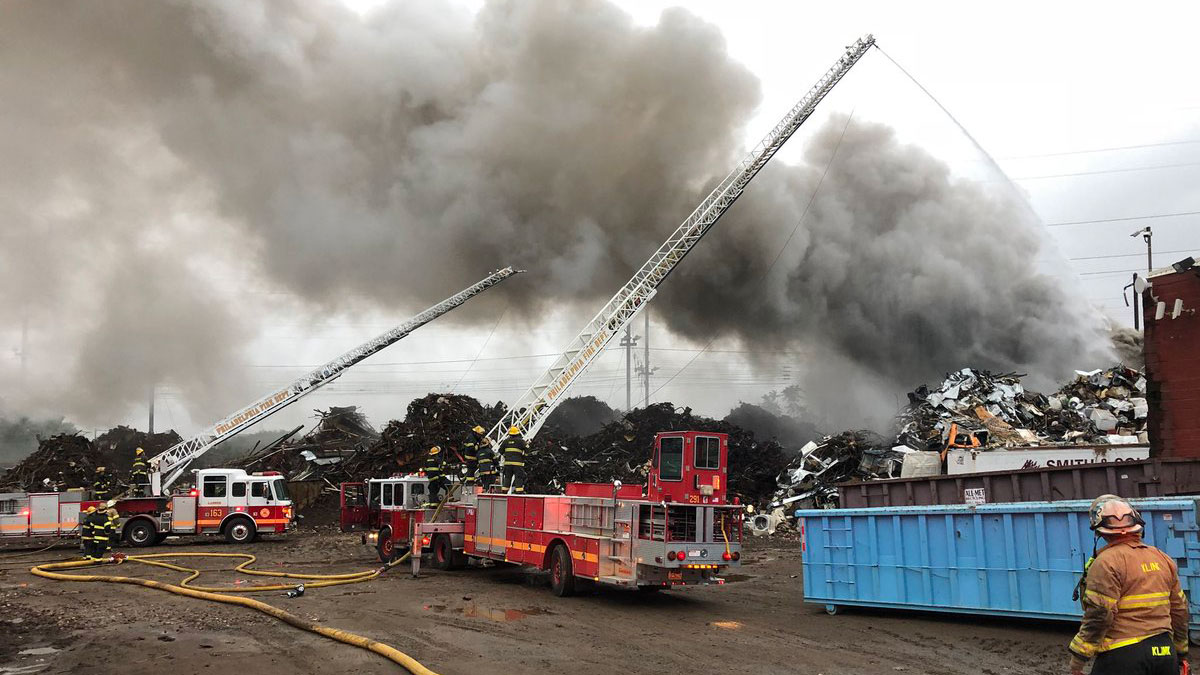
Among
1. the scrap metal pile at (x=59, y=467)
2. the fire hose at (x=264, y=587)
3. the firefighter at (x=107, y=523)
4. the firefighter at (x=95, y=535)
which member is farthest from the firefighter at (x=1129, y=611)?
the scrap metal pile at (x=59, y=467)

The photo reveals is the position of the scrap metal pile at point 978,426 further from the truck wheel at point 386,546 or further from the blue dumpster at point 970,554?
the truck wheel at point 386,546

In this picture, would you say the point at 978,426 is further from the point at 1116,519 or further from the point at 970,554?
the point at 1116,519

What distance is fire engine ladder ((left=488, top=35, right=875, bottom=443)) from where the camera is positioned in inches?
1046

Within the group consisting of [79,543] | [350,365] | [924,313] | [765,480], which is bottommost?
[79,543]

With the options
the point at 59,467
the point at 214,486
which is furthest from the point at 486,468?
the point at 59,467

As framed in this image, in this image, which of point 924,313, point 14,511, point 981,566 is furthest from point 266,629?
point 924,313

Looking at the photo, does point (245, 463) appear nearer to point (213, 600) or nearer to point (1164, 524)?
point (213, 600)

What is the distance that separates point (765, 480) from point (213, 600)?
17207mm

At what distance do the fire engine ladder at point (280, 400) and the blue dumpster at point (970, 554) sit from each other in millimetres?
20290

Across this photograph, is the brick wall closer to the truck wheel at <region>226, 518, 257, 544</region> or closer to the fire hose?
the fire hose

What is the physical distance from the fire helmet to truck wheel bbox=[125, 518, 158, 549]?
75.7ft

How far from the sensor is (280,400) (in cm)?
2823

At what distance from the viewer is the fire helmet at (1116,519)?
3787mm

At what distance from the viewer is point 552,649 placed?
27.0ft
